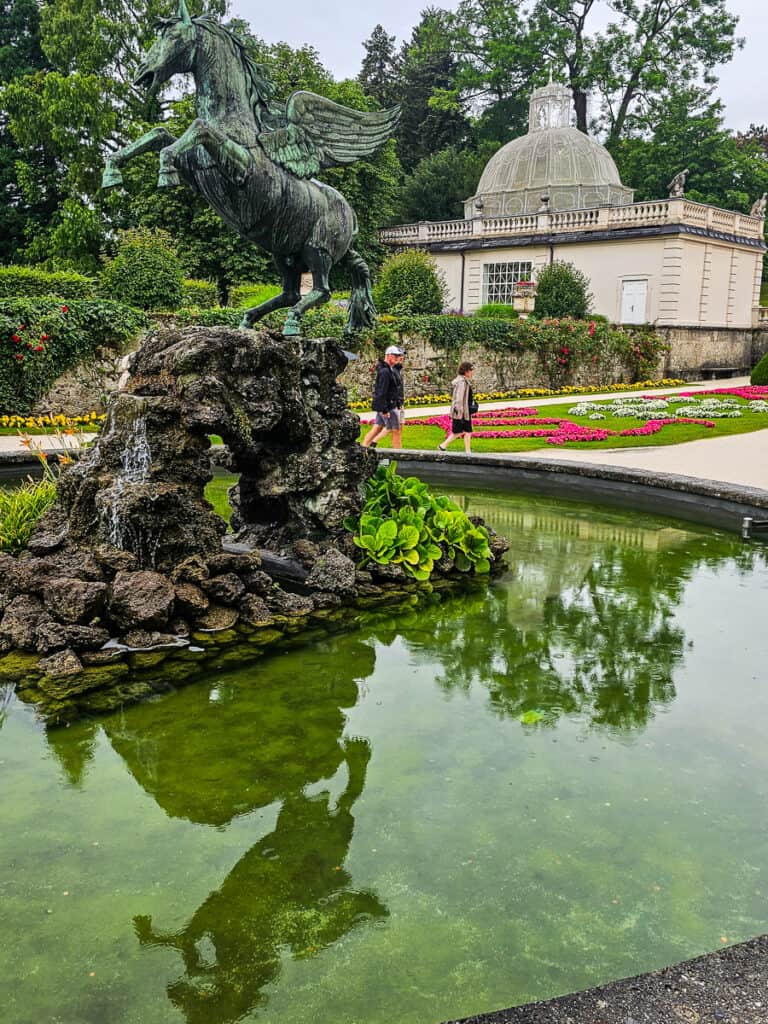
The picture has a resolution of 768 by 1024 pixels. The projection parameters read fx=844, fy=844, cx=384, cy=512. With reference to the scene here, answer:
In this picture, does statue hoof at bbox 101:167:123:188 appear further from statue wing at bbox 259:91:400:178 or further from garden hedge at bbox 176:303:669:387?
garden hedge at bbox 176:303:669:387

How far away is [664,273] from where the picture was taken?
33.2 meters

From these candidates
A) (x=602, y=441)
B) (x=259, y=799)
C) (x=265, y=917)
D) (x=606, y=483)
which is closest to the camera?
(x=265, y=917)

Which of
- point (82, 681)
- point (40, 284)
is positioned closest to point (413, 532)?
point (82, 681)

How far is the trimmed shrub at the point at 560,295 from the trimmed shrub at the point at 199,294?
1300cm

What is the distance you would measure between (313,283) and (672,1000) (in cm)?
734

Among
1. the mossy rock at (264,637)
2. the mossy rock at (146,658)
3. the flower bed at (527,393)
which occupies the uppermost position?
the flower bed at (527,393)

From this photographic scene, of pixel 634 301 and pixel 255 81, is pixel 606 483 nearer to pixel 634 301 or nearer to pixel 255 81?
pixel 255 81

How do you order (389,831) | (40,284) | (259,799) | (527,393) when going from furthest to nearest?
(527,393), (40,284), (259,799), (389,831)

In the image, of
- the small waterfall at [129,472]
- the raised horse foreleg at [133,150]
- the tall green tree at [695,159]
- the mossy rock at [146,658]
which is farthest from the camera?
the tall green tree at [695,159]

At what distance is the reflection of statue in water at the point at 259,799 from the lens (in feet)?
9.66

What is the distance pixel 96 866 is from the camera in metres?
3.47

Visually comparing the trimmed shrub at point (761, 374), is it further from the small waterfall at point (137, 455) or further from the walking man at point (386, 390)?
the small waterfall at point (137, 455)

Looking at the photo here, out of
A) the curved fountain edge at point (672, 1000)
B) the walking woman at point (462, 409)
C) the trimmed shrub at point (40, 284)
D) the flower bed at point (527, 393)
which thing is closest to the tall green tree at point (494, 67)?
the flower bed at point (527, 393)

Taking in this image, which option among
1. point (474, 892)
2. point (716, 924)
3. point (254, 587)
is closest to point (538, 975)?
point (474, 892)
